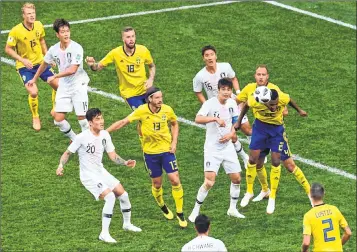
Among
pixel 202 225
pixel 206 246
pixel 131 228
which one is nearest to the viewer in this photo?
pixel 206 246

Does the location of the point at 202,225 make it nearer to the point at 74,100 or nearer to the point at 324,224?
the point at 324,224

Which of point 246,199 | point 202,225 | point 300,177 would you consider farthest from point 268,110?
point 202,225

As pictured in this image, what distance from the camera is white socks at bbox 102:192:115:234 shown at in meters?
19.5

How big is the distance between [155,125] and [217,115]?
1046 millimetres

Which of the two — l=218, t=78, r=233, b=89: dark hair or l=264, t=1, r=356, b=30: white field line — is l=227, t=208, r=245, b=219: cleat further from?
l=264, t=1, r=356, b=30: white field line

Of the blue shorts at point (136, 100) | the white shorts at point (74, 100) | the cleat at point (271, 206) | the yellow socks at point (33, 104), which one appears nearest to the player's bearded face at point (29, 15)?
the yellow socks at point (33, 104)

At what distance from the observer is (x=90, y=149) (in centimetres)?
1944

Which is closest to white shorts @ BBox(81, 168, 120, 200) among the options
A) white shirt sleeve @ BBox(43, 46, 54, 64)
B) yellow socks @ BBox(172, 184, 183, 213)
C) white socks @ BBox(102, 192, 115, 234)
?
white socks @ BBox(102, 192, 115, 234)

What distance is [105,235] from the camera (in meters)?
19.6

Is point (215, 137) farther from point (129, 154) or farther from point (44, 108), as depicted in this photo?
point (44, 108)

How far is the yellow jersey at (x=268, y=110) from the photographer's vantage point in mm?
20156

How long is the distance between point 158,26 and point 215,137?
9195 millimetres

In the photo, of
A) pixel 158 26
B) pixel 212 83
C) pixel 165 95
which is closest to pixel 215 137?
pixel 212 83

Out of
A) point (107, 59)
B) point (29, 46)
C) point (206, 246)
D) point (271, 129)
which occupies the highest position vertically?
point (29, 46)
